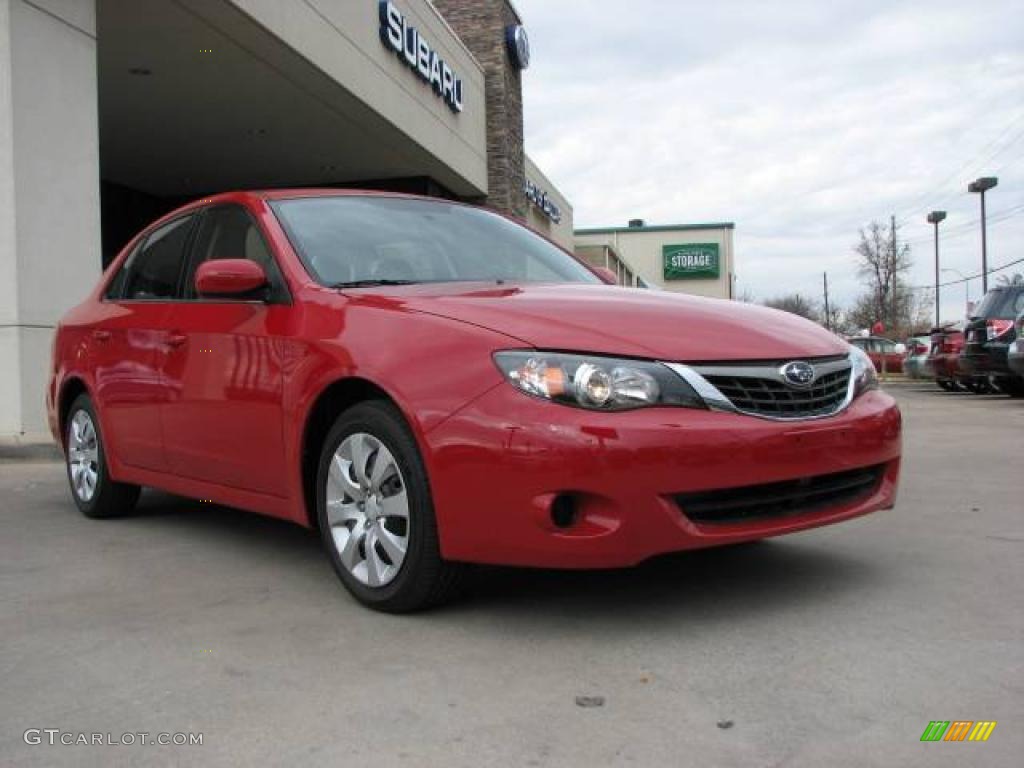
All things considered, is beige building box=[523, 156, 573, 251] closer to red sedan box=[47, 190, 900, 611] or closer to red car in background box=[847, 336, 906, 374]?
red car in background box=[847, 336, 906, 374]

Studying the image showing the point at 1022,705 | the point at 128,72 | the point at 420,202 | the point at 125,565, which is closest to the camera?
the point at 1022,705

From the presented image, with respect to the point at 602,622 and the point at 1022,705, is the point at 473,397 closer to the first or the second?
the point at 602,622

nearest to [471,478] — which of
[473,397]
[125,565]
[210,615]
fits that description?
[473,397]

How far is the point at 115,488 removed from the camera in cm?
502

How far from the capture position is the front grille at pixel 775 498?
2.98 meters

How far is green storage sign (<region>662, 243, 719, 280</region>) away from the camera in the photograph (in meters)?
66.9

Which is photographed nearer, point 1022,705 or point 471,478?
point 1022,705

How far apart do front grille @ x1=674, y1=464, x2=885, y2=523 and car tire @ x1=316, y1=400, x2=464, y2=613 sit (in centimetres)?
81

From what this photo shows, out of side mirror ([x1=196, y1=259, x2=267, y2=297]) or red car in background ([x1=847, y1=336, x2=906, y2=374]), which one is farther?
red car in background ([x1=847, y1=336, x2=906, y2=374])

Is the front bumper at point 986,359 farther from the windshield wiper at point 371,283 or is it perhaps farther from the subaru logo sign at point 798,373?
the windshield wiper at point 371,283

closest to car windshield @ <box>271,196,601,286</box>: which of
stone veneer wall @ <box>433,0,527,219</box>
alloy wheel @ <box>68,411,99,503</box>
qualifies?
alloy wheel @ <box>68,411,99,503</box>

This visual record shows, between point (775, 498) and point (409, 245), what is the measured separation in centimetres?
192

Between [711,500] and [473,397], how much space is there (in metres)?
0.80
